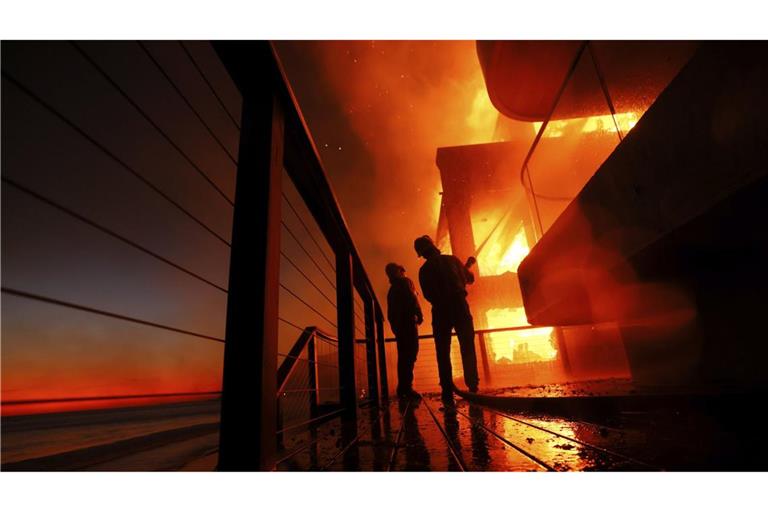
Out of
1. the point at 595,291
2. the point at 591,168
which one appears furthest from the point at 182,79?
the point at 595,291

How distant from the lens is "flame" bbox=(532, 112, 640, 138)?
1.65 meters

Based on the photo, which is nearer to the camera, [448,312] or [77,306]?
[77,306]

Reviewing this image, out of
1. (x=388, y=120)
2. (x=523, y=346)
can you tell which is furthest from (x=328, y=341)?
(x=388, y=120)

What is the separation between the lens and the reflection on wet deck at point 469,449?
Answer: 75 centimetres

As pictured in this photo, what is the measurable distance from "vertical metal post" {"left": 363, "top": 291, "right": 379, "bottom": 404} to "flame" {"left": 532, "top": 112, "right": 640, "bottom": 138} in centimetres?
193

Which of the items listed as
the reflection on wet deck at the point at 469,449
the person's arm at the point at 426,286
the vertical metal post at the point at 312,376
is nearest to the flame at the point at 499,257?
the person's arm at the point at 426,286

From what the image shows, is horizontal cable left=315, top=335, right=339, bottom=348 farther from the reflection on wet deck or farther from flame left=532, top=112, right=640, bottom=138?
flame left=532, top=112, right=640, bottom=138

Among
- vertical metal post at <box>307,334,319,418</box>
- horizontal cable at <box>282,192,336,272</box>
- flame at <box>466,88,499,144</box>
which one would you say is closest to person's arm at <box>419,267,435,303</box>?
horizontal cable at <box>282,192,336,272</box>

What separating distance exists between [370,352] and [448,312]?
788 mm

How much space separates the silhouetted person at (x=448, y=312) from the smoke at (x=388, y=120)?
50.0 inches

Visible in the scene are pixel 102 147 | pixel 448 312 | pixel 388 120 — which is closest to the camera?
pixel 102 147

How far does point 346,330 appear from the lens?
2074mm

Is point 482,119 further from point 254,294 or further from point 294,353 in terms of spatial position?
point 254,294

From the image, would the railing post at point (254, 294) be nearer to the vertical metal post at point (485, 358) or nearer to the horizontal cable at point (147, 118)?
the horizontal cable at point (147, 118)
